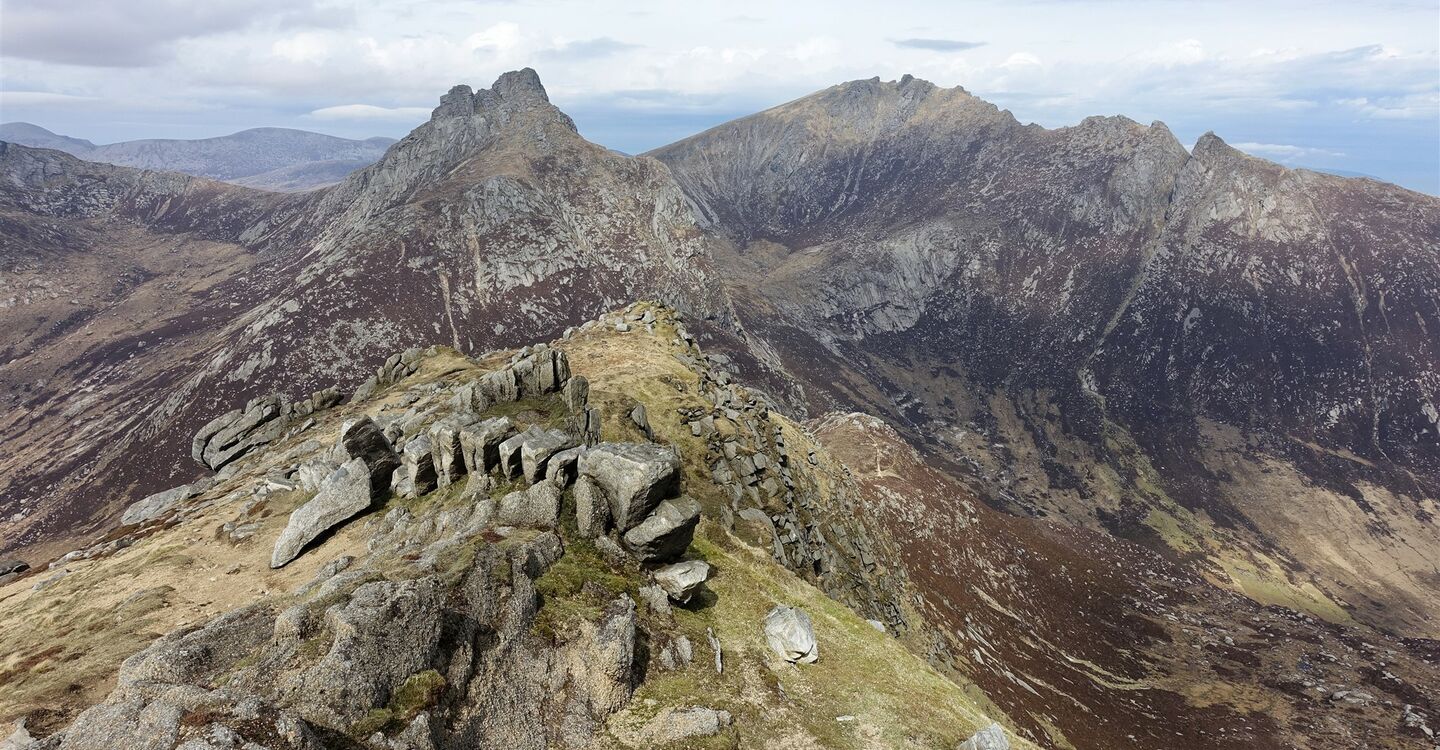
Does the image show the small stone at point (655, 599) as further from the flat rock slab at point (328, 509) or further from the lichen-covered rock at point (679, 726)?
the flat rock slab at point (328, 509)

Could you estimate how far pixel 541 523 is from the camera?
25156 millimetres

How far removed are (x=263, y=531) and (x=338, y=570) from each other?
35.8ft

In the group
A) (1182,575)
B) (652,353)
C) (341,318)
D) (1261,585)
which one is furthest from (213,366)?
(1261,585)

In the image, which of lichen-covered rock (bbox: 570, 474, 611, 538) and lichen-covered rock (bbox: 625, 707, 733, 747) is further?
lichen-covered rock (bbox: 570, 474, 611, 538)

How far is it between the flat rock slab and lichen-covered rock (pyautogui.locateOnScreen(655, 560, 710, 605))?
16738 mm

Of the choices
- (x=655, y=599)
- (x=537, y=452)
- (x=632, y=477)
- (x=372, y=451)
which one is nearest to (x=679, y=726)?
(x=655, y=599)

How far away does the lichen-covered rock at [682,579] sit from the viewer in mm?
25422

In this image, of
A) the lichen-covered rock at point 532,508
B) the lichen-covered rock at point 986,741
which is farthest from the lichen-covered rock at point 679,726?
the lichen-covered rock at point 986,741

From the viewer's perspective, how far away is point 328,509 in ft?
97.6

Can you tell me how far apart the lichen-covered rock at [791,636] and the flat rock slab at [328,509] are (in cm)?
2168

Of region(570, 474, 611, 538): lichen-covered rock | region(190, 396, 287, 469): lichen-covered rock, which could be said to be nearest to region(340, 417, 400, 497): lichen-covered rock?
region(570, 474, 611, 538): lichen-covered rock

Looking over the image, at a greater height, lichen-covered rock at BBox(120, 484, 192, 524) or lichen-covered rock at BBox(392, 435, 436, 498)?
lichen-covered rock at BBox(392, 435, 436, 498)

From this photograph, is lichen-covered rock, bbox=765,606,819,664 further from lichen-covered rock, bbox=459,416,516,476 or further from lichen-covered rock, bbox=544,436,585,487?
lichen-covered rock, bbox=459,416,516,476

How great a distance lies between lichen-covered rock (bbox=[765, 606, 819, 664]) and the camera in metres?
25.4
